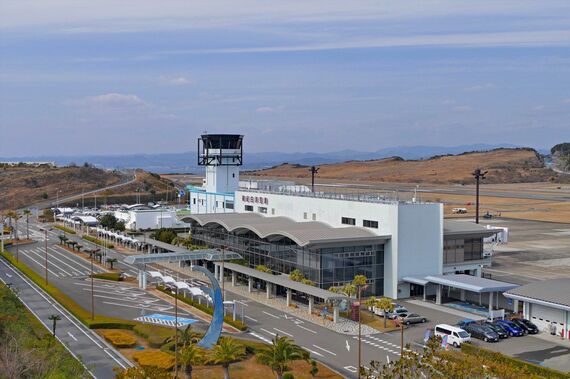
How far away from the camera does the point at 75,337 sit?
3512 centimetres

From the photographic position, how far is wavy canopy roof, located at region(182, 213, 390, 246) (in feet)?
146

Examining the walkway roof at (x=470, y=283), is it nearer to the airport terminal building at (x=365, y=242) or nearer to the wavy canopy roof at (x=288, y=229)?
the airport terminal building at (x=365, y=242)

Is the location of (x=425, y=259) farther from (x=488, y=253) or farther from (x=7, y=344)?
(x=7, y=344)

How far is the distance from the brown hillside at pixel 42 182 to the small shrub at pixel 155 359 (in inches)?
3943

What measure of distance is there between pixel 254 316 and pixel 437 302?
12668 mm

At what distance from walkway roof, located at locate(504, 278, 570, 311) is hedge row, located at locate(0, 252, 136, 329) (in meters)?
22.8

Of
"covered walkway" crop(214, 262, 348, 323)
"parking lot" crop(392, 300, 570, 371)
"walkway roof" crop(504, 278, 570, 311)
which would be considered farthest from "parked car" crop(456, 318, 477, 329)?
"covered walkway" crop(214, 262, 348, 323)

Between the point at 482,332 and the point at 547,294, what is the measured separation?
200 inches

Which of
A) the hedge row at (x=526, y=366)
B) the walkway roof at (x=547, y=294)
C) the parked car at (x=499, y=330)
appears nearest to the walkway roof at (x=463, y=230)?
the walkway roof at (x=547, y=294)

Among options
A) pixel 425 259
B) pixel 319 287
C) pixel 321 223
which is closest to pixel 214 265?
pixel 321 223

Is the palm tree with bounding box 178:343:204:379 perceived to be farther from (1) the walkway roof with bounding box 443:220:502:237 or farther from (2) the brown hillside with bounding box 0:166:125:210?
(2) the brown hillside with bounding box 0:166:125:210

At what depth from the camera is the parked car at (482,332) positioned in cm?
3419

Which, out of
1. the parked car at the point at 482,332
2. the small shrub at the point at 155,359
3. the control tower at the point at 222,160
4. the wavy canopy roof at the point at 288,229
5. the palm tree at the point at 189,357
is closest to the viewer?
the palm tree at the point at 189,357

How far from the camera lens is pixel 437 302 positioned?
142 ft
